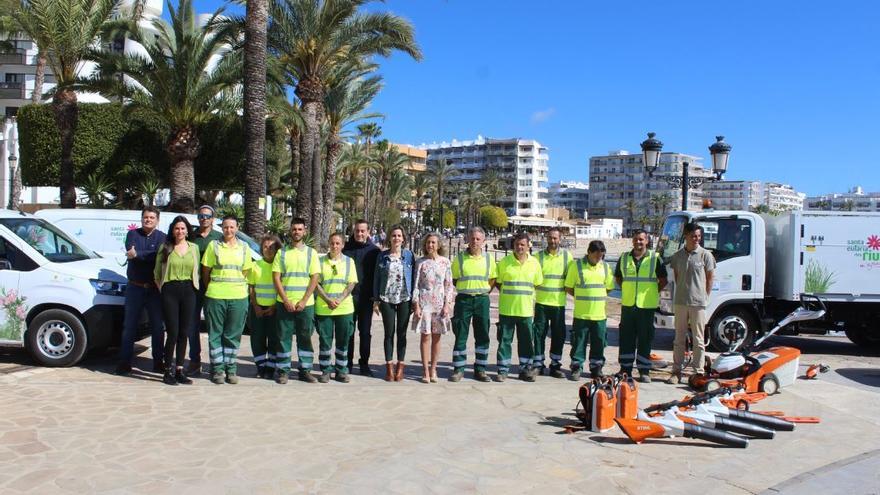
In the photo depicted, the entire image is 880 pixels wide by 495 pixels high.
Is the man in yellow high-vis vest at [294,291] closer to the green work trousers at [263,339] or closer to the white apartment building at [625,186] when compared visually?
the green work trousers at [263,339]

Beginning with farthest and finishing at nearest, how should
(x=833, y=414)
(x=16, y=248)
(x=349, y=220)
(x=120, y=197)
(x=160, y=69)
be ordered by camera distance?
(x=349, y=220), (x=120, y=197), (x=160, y=69), (x=16, y=248), (x=833, y=414)

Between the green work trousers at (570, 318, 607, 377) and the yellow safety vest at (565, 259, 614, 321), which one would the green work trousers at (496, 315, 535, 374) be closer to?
the green work trousers at (570, 318, 607, 377)

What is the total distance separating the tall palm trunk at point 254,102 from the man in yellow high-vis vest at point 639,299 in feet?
32.1

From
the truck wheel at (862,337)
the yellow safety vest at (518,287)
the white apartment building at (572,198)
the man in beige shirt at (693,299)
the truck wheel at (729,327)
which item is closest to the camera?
the yellow safety vest at (518,287)

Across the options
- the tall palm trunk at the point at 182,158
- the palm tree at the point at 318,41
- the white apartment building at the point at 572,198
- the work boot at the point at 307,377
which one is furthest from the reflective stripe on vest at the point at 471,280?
the white apartment building at the point at 572,198

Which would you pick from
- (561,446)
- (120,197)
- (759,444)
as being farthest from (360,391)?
(120,197)

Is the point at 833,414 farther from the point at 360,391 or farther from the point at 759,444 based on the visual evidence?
the point at 360,391

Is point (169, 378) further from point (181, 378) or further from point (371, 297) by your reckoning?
point (371, 297)

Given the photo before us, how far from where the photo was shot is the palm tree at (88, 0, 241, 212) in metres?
19.7

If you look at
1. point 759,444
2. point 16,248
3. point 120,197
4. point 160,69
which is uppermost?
point 160,69

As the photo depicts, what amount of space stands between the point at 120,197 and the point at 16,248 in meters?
19.6

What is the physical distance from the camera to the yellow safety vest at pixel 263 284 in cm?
800

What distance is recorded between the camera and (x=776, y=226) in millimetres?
11391

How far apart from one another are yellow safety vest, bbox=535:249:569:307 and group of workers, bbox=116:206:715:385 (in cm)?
1
